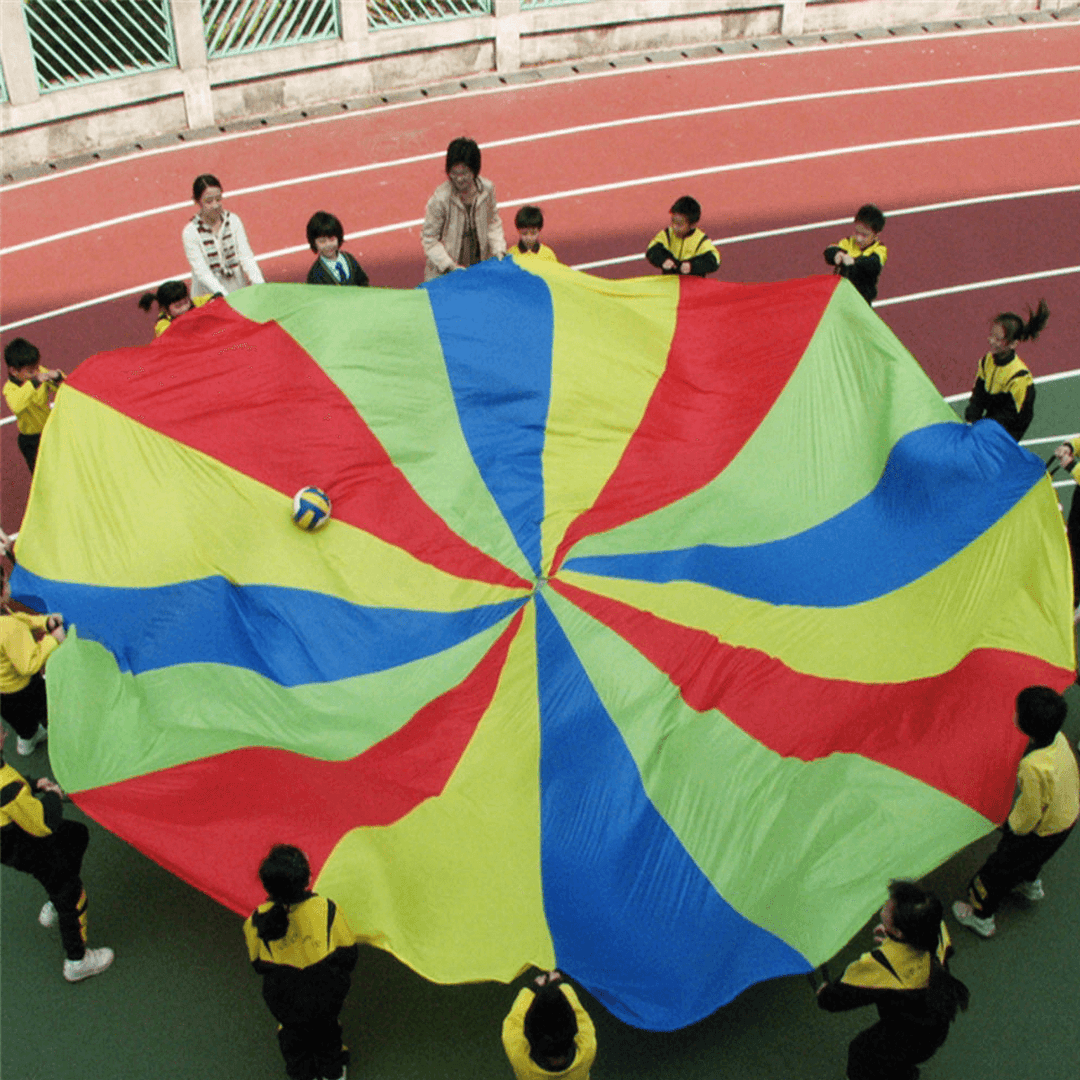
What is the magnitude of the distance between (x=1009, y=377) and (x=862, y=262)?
1.26 m

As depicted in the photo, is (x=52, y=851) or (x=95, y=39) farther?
(x=95, y=39)

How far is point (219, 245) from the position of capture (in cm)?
634

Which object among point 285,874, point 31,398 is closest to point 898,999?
point 285,874

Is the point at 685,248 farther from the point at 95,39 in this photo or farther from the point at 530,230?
the point at 95,39

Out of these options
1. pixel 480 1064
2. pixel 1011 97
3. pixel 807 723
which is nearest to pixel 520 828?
pixel 480 1064

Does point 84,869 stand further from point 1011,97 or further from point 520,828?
point 1011,97

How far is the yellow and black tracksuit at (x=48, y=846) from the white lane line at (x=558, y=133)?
6283 mm

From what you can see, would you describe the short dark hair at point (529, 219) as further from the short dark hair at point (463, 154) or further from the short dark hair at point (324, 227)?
the short dark hair at point (324, 227)

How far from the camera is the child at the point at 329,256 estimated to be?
6.21 m

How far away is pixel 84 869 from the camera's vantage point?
4.75 m

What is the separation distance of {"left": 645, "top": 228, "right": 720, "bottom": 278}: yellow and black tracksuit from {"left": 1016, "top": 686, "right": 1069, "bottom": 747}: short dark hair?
10.8ft

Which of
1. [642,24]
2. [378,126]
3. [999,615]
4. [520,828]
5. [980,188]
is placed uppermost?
[642,24]

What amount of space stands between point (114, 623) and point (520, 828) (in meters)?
1.61

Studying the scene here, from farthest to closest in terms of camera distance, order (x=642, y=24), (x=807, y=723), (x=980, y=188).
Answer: (x=642, y=24), (x=980, y=188), (x=807, y=723)
